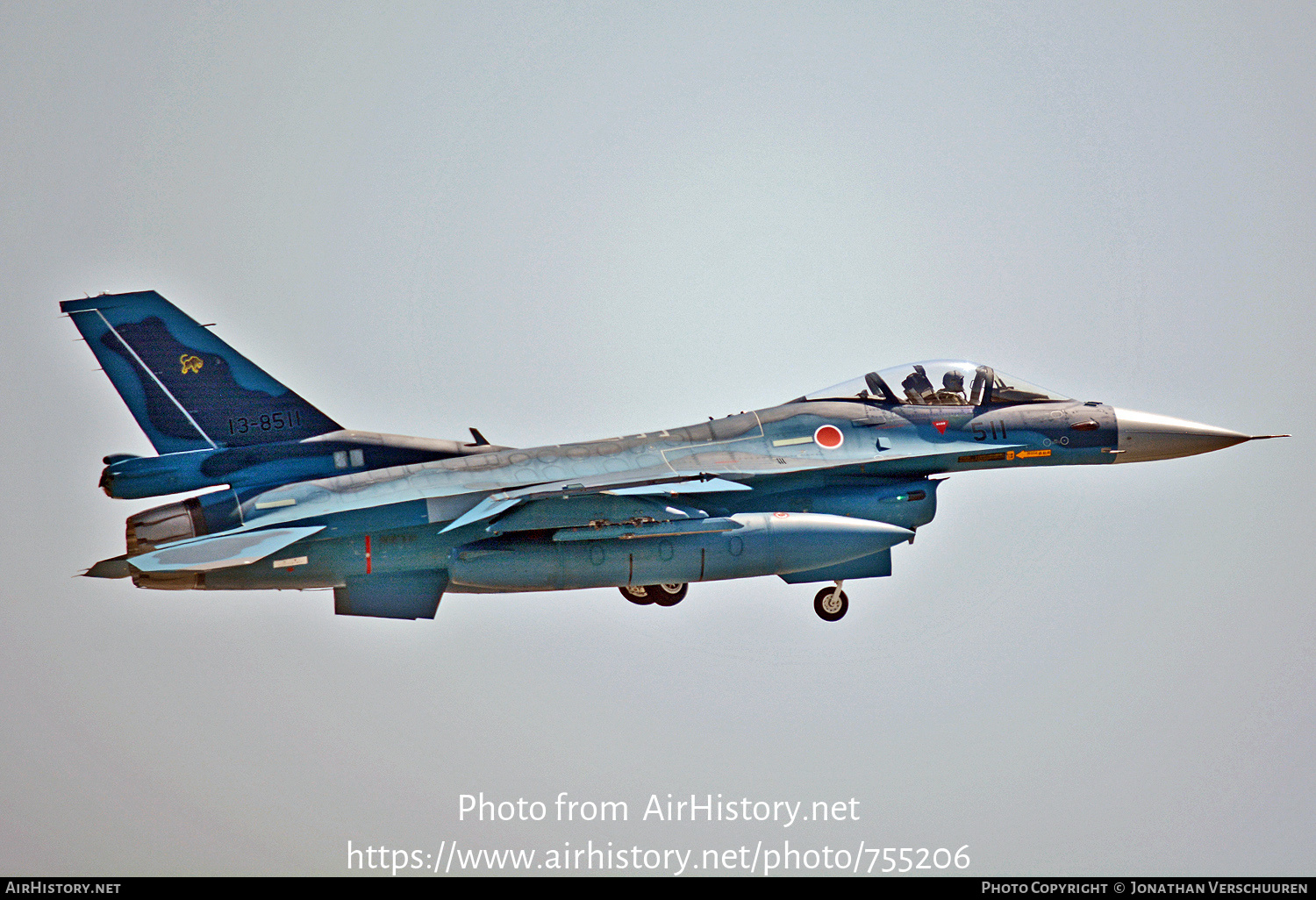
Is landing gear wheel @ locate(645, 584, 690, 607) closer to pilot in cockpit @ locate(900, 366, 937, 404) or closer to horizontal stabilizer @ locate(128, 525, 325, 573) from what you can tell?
pilot in cockpit @ locate(900, 366, 937, 404)

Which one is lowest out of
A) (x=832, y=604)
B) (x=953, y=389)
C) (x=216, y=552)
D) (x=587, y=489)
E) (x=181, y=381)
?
(x=832, y=604)

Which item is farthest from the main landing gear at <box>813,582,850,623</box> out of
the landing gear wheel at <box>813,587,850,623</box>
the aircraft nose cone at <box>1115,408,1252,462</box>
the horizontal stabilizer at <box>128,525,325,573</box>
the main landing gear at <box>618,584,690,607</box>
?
the horizontal stabilizer at <box>128,525,325,573</box>

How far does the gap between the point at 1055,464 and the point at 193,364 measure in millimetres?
9247

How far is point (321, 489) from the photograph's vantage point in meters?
16.0

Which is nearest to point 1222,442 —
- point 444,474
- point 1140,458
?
point 1140,458

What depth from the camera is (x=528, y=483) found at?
1611 cm

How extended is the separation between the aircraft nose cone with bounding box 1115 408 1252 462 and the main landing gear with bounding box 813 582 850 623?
11.5 feet

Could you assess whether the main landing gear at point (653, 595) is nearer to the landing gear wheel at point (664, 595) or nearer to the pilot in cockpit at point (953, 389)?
the landing gear wheel at point (664, 595)

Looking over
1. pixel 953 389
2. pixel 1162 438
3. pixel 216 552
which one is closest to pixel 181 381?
pixel 216 552

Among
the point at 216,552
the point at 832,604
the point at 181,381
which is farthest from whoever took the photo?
the point at 832,604

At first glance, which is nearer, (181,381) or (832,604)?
(181,381)

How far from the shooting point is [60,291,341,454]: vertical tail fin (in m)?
16.4

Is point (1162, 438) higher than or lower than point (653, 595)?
higher

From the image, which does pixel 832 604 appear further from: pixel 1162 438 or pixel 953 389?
pixel 1162 438
